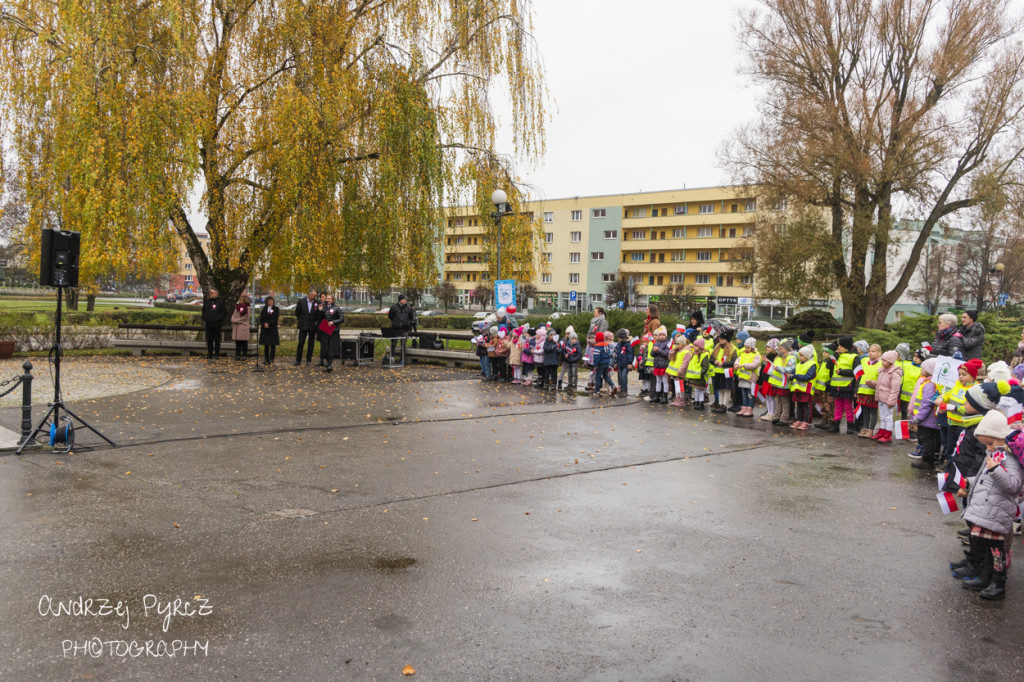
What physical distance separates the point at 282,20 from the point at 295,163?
4335 millimetres

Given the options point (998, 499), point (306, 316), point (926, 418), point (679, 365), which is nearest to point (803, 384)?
point (679, 365)

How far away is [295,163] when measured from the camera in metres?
18.9

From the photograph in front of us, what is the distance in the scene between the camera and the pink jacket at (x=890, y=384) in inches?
463

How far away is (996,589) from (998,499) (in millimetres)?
633

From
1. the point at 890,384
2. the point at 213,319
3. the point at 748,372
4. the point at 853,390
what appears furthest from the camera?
the point at 213,319

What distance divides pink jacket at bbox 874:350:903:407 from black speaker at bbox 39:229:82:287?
11459 millimetres

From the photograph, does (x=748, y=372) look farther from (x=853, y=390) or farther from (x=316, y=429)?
(x=316, y=429)

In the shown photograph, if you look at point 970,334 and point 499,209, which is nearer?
point 970,334

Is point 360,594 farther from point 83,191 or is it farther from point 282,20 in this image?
point 282,20

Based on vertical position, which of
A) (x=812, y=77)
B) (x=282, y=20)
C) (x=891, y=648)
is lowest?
(x=891, y=648)

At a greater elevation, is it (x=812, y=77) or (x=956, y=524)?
(x=812, y=77)

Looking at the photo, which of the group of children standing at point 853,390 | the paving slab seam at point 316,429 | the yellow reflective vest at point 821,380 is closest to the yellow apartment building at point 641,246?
the group of children standing at point 853,390

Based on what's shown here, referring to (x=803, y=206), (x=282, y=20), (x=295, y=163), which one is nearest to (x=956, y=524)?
(x=295, y=163)

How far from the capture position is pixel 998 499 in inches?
217
